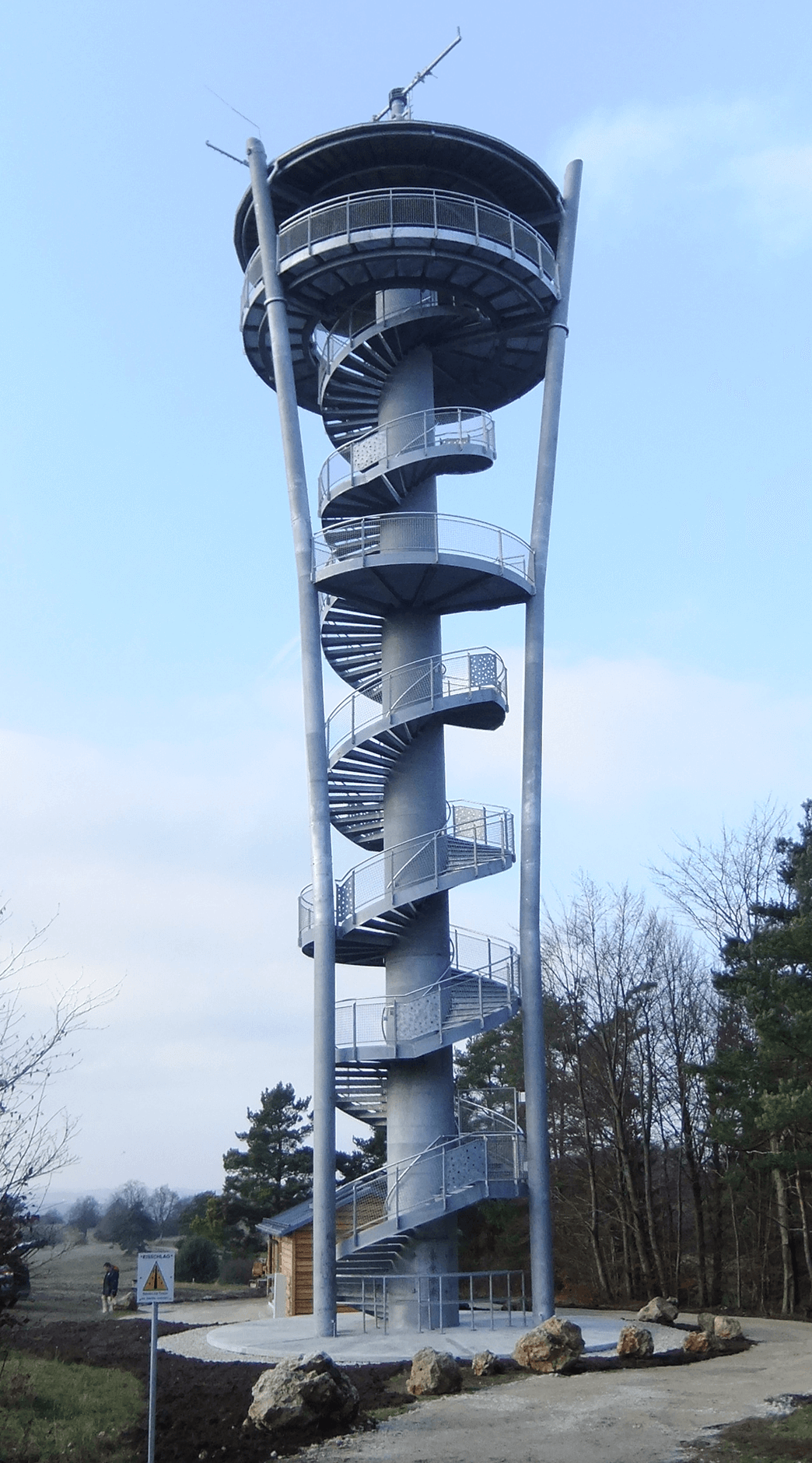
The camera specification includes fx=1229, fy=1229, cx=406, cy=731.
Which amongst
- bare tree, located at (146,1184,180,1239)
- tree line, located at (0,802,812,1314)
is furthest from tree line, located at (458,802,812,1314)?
bare tree, located at (146,1184,180,1239)

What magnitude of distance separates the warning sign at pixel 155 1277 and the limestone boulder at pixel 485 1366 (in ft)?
20.3

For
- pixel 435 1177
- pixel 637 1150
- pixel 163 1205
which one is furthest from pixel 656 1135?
pixel 163 1205

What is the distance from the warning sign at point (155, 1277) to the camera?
394 inches

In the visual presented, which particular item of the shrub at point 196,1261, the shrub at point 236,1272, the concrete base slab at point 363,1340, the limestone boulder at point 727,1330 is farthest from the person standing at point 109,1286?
the limestone boulder at point 727,1330

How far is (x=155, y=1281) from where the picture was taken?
33.0 feet

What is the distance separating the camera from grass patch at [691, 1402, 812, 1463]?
10.0 metres

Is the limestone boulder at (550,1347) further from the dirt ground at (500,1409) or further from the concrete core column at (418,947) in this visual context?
the concrete core column at (418,947)

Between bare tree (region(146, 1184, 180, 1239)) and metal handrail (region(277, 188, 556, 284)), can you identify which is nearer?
metal handrail (region(277, 188, 556, 284))

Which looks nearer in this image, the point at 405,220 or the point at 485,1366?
Answer: the point at 485,1366

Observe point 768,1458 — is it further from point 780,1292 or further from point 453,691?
point 780,1292

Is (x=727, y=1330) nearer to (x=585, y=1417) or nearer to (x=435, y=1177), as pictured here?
(x=435, y=1177)

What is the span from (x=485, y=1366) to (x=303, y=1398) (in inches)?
163

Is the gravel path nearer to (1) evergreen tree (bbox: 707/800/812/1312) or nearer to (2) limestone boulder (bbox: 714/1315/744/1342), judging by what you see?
(2) limestone boulder (bbox: 714/1315/744/1342)

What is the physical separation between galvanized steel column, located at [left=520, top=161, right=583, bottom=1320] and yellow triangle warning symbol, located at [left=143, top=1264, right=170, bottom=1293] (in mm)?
11513
